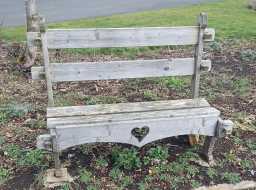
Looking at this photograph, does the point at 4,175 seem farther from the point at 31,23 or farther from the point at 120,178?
the point at 31,23

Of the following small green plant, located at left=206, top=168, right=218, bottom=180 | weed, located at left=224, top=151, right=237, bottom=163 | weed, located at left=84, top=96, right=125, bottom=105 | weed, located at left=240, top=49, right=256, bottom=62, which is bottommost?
small green plant, located at left=206, top=168, right=218, bottom=180

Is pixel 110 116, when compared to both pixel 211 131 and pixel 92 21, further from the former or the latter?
pixel 92 21

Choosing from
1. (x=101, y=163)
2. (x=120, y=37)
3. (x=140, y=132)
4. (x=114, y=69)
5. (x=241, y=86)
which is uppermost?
(x=120, y=37)

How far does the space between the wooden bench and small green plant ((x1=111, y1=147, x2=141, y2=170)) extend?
0.39m

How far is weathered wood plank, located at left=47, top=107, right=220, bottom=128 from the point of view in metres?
3.97

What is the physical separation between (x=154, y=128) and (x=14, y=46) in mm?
5001

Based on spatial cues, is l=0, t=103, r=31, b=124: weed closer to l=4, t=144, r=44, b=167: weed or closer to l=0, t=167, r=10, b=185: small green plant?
l=4, t=144, r=44, b=167: weed

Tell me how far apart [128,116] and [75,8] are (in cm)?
977

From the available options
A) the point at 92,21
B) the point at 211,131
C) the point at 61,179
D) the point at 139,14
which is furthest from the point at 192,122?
the point at 139,14

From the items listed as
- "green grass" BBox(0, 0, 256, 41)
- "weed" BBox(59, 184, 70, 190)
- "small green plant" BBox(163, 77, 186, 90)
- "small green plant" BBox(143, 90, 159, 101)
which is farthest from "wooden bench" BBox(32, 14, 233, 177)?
"green grass" BBox(0, 0, 256, 41)

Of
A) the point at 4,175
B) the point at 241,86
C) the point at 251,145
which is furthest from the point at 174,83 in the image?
the point at 4,175

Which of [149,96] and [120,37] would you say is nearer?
[120,37]

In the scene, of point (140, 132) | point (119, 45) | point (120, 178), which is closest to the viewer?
point (140, 132)

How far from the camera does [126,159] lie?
445 centimetres
